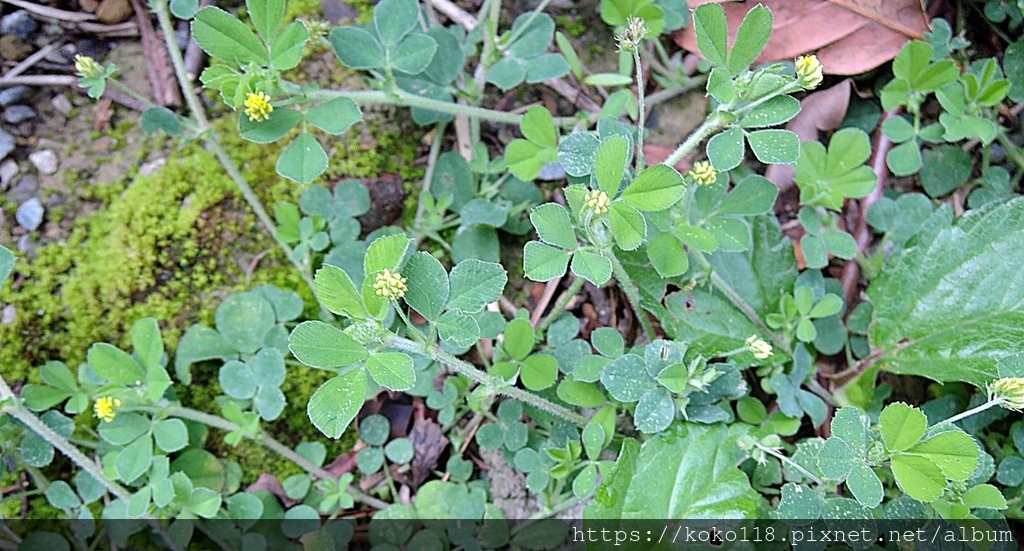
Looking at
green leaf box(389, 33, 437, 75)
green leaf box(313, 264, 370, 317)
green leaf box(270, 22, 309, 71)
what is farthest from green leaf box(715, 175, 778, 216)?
green leaf box(270, 22, 309, 71)

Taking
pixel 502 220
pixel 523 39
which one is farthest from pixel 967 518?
pixel 523 39

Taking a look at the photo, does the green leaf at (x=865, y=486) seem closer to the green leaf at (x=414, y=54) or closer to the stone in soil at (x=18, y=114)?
the green leaf at (x=414, y=54)

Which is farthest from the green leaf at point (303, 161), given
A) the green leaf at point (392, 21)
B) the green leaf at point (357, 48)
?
the green leaf at point (392, 21)

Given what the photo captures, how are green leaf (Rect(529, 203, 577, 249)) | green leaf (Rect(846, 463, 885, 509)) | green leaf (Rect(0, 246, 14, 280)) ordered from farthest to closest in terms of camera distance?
green leaf (Rect(0, 246, 14, 280))
green leaf (Rect(529, 203, 577, 249))
green leaf (Rect(846, 463, 885, 509))

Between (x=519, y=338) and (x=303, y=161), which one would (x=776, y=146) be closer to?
(x=519, y=338)

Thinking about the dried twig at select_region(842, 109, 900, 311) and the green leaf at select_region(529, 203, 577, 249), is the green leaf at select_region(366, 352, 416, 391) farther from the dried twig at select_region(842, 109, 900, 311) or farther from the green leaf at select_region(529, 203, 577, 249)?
the dried twig at select_region(842, 109, 900, 311)

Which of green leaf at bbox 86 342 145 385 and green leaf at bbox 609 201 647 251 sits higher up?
green leaf at bbox 609 201 647 251
